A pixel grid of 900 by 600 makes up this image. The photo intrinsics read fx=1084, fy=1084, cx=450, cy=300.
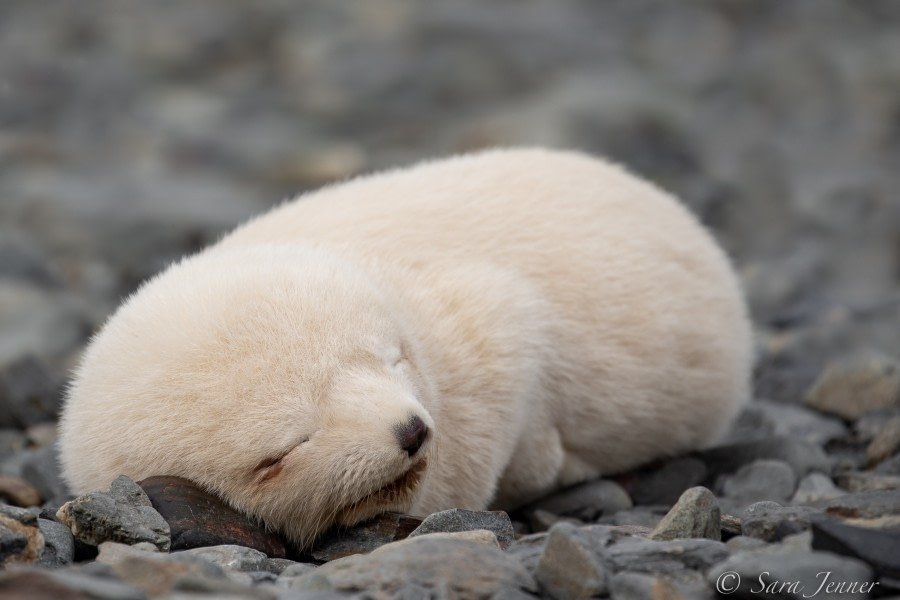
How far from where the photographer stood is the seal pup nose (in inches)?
145

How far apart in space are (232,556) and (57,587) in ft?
2.97

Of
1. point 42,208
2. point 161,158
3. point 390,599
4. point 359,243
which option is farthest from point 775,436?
point 161,158

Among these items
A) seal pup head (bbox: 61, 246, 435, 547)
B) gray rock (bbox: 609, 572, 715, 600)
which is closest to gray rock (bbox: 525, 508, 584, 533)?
seal pup head (bbox: 61, 246, 435, 547)

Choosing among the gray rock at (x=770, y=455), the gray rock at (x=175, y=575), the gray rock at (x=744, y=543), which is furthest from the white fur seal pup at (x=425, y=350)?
the gray rock at (x=744, y=543)

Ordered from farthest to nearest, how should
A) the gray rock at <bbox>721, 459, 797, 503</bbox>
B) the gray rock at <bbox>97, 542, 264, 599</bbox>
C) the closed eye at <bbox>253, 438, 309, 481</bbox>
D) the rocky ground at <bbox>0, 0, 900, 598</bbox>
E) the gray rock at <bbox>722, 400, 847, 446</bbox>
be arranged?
the gray rock at <bbox>722, 400, 847, 446</bbox>, the gray rock at <bbox>721, 459, 797, 503</bbox>, the closed eye at <bbox>253, 438, 309, 481</bbox>, the rocky ground at <bbox>0, 0, 900, 598</bbox>, the gray rock at <bbox>97, 542, 264, 599</bbox>

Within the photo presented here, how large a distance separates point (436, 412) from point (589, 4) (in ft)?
38.9

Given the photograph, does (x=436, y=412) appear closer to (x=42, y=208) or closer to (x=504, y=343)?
(x=504, y=343)

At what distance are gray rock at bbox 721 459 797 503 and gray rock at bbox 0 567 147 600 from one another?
313 centimetres

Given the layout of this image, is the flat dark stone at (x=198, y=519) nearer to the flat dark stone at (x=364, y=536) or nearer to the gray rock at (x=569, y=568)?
the flat dark stone at (x=364, y=536)

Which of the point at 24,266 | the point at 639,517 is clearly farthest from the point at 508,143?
the point at 639,517

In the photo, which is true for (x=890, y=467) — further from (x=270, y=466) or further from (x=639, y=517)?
(x=270, y=466)

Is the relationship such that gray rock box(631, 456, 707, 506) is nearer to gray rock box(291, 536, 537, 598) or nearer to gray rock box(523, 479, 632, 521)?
gray rock box(523, 479, 632, 521)

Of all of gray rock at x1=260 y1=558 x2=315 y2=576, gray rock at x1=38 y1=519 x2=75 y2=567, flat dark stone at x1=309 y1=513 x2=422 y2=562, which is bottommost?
flat dark stone at x1=309 y1=513 x2=422 y2=562

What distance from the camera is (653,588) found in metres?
3.07
